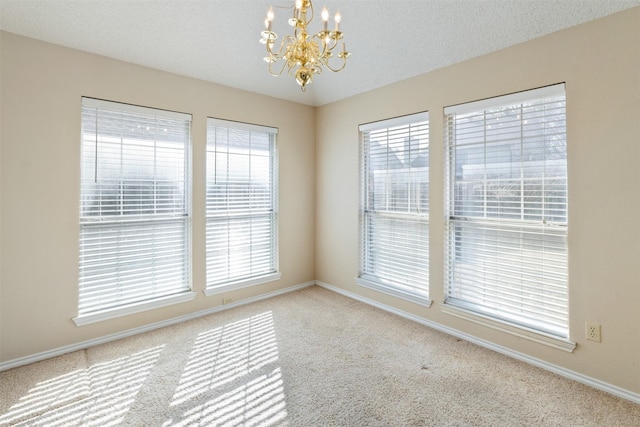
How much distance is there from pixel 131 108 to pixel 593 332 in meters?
4.10

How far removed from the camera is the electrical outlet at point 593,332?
223 cm

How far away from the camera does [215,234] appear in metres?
3.59

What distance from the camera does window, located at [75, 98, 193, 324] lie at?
2812 mm

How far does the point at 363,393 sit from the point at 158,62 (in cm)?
328

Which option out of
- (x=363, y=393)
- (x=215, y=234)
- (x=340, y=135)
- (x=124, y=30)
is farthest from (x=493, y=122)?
(x=124, y=30)

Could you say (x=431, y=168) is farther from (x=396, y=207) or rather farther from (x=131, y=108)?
(x=131, y=108)

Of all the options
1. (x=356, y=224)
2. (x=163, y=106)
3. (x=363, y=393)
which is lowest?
(x=363, y=393)

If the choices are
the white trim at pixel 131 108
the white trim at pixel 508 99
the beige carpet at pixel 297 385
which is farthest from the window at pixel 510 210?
the white trim at pixel 131 108

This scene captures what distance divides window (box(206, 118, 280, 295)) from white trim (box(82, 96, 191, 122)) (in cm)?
33

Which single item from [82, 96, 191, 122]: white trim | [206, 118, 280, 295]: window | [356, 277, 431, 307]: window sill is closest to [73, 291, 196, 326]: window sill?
[206, 118, 280, 295]: window

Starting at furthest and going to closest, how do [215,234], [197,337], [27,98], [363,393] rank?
[215,234] < [197,337] < [27,98] < [363,393]

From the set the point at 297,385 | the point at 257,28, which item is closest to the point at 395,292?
the point at 297,385

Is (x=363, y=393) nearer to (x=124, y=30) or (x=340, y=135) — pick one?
(x=340, y=135)

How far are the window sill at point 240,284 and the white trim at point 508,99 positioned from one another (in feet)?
8.82
